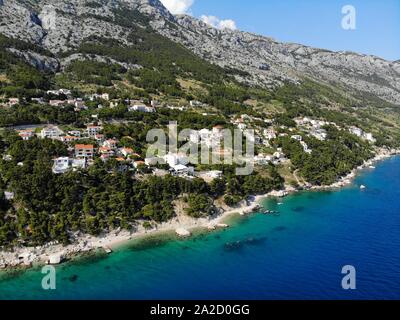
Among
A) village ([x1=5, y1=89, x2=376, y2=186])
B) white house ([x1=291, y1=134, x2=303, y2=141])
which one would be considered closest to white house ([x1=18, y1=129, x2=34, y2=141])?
village ([x1=5, y1=89, x2=376, y2=186])

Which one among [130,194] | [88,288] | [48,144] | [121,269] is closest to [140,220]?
[130,194]

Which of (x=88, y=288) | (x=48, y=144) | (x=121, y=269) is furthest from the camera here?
(x=48, y=144)

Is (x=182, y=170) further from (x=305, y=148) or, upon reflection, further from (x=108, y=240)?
(x=305, y=148)

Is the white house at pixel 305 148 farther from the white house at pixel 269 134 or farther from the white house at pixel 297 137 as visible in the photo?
the white house at pixel 269 134

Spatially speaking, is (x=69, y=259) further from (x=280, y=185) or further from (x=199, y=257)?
(x=280, y=185)

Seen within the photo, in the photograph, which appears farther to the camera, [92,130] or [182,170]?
[92,130]

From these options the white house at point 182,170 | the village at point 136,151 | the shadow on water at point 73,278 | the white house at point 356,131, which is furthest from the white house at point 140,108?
the white house at point 356,131

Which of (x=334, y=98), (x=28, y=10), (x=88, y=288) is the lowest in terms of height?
(x=88, y=288)

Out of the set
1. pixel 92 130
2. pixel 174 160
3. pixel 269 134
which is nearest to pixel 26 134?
pixel 92 130
